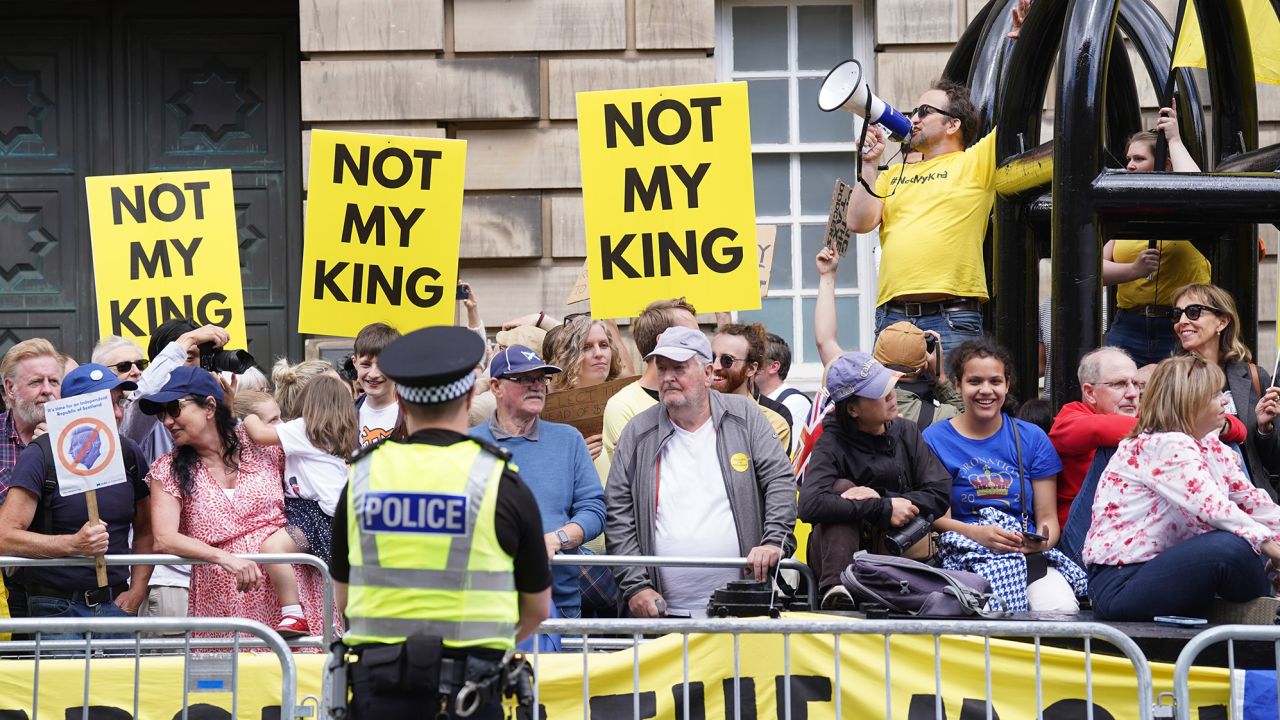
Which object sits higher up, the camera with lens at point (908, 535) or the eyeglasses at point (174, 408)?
the eyeglasses at point (174, 408)

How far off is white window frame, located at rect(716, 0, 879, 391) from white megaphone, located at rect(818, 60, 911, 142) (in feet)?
13.3

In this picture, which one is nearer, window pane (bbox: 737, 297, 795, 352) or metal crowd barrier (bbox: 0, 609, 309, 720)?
metal crowd barrier (bbox: 0, 609, 309, 720)

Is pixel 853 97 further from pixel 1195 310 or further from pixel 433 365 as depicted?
pixel 433 365

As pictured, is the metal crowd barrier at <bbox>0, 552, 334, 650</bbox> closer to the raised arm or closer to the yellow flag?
the raised arm

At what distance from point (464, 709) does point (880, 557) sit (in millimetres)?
2365

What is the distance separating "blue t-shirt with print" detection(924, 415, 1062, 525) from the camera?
6633mm

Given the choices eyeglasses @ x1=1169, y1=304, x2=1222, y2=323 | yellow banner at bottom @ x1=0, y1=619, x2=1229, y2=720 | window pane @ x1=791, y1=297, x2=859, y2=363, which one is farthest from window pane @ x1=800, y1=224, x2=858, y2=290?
yellow banner at bottom @ x1=0, y1=619, x2=1229, y2=720

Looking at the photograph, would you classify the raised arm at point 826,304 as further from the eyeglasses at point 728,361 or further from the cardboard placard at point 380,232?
the cardboard placard at point 380,232

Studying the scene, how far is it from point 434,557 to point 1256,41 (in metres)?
5.97

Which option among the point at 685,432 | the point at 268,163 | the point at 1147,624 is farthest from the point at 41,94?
the point at 1147,624

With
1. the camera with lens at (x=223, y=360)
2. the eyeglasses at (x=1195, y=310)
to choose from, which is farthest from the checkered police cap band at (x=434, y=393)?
the camera with lens at (x=223, y=360)

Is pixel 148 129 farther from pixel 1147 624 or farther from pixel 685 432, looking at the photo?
pixel 1147 624

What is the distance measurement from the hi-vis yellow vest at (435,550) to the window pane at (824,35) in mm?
8632

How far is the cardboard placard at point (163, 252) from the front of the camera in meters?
9.10
